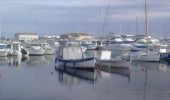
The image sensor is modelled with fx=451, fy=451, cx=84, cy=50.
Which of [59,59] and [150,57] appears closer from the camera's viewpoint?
[59,59]

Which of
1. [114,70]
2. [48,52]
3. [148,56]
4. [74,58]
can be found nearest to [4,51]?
[48,52]

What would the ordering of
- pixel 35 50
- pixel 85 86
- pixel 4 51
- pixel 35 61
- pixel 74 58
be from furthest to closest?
pixel 35 50, pixel 4 51, pixel 35 61, pixel 74 58, pixel 85 86

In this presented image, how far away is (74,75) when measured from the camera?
45.8m


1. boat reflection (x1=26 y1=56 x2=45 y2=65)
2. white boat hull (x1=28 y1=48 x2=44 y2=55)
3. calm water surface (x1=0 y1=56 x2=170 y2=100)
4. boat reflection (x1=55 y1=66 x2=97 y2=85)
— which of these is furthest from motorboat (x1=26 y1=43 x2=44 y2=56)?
calm water surface (x1=0 y1=56 x2=170 y2=100)

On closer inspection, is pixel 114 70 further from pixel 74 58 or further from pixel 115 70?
pixel 74 58

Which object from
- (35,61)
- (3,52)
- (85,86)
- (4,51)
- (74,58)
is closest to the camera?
(85,86)

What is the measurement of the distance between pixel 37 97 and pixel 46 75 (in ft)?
54.7

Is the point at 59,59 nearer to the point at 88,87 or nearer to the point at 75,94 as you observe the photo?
the point at 88,87

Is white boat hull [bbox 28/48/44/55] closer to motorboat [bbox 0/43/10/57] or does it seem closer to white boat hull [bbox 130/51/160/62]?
motorboat [bbox 0/43/10/57]

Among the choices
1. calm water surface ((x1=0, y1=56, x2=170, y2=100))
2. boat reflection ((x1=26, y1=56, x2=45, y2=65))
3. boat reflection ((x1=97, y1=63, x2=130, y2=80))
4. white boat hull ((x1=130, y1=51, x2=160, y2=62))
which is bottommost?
calm water surface ((x1=0, y1=56, x2=170, y2=100))

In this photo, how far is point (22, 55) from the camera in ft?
272

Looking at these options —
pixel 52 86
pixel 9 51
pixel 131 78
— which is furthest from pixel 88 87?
pixel 9 51

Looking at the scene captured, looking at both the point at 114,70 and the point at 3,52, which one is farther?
the point at 3,52

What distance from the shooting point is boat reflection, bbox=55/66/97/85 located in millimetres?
40594
